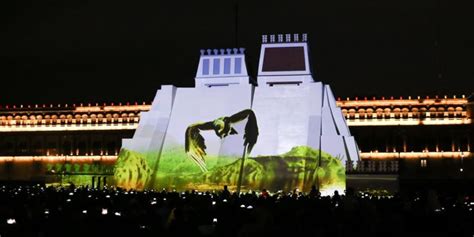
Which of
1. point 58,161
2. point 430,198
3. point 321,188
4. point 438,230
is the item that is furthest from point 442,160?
point 438,230

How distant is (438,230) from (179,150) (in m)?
49.0

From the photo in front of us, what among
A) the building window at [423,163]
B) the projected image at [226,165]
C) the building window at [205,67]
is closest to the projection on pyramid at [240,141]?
the projected image at [226,165]

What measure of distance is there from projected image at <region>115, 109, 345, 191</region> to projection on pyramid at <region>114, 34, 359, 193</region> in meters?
0.09

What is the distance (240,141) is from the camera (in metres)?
67.6

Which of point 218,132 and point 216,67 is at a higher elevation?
point 216,67

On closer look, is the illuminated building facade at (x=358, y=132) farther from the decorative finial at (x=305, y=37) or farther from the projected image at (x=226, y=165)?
the decorative finial at (x=305, y=37)

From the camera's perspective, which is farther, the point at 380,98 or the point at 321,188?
the point at 380,98

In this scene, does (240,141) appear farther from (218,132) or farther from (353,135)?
(353,135)

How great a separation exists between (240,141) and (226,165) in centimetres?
303

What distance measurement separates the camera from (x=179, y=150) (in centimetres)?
6838

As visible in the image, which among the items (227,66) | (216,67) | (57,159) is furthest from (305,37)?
(57,159)

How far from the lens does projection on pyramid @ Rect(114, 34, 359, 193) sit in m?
63.6

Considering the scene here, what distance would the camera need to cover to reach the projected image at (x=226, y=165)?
2464 inches

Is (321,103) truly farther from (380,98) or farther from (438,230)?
(438,230)
